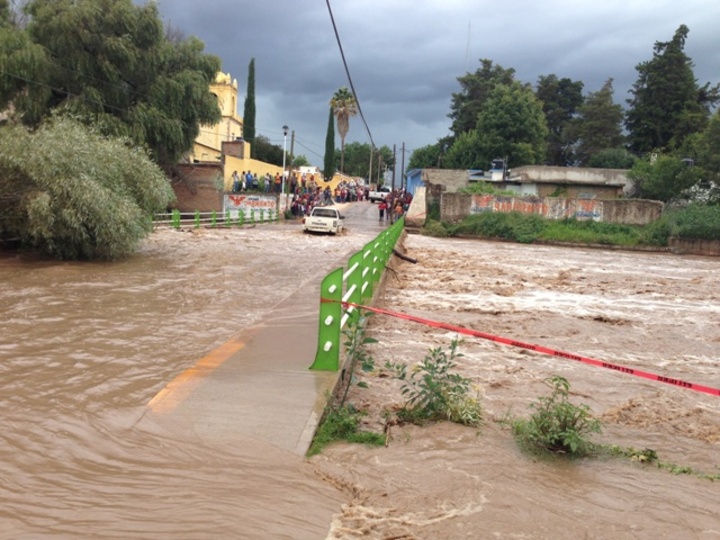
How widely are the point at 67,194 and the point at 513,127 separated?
155 ft

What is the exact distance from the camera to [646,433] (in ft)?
20.3

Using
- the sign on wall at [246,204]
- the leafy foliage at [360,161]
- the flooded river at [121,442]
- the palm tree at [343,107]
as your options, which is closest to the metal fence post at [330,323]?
the flooded river at [121,442]

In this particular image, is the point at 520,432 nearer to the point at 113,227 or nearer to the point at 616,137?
the point at 113,227

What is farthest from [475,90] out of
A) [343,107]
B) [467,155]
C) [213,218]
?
[213,218]

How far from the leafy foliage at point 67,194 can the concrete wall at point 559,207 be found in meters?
26.1

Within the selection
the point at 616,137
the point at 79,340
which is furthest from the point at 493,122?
the point at 79,340

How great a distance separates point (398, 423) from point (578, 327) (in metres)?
7.22

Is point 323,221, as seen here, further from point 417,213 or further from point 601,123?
point 601,123

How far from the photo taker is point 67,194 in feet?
50.2

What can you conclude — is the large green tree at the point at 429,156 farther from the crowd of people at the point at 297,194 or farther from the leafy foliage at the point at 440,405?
the leafy foliage at the point at 440,405

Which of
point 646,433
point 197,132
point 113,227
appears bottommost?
point 646,433

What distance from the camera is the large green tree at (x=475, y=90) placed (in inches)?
2717

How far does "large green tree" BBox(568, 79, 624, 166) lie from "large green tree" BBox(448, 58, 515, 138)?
8.92 metres

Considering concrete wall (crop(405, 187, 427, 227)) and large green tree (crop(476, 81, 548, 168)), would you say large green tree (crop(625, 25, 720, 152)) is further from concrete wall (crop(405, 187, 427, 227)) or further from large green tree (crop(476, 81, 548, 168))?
concrete wall (crop(405, 187, 427, 227))
